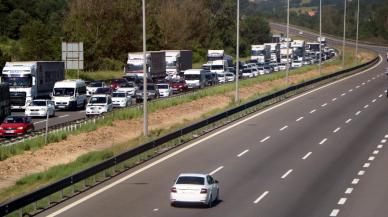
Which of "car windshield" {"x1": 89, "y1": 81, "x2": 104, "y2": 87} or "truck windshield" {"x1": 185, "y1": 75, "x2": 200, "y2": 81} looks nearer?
"car windshield" {"x1": 89, "y1": 81, "x2": 104, "y2": 87}

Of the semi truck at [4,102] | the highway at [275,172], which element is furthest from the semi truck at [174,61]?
the semi truck at [4,102]

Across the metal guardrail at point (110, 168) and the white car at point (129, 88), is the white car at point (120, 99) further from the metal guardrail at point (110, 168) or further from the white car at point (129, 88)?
the metal guardrail at point (110, 168)

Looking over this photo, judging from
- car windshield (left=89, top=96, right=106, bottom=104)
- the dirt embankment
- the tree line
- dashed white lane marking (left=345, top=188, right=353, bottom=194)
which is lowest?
the dirt embankment

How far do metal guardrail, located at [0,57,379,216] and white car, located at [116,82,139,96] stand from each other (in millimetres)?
18457

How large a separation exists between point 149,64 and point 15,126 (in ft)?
137

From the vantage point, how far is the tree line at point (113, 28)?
107625mm

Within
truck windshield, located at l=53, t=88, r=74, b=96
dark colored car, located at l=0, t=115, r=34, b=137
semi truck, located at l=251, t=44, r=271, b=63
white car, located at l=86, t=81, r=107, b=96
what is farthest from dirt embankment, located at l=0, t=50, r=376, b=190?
semi truck, located at l=251, t=44, r=271, b=63

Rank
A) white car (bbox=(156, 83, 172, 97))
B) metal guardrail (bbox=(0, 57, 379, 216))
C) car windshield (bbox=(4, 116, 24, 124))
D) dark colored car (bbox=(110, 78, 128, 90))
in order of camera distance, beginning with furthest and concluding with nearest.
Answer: dark colored car (bbox=(110, 78, 128, 90))
white car (bbox=(156, 83, 172, 97))
car windshield (bbox=(4, 116, 24, 124))
metal guardrail (bbox=(0, 57, 379, 216))

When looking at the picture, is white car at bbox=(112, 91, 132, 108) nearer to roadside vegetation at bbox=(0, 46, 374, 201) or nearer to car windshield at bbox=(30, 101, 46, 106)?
roadside vegetation at bbox=(0, 46, 374, 201)

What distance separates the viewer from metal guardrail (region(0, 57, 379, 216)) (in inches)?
1018

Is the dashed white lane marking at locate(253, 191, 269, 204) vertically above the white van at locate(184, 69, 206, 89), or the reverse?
the white van at locate(184, 69, 206, 89)

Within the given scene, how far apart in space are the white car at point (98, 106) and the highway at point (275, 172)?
11.5 metres

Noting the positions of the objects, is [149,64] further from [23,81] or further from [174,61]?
[23,81]

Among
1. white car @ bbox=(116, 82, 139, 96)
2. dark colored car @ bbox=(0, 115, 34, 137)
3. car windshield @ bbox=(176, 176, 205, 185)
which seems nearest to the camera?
car windshield @ bbox=(176, 176, 205, 185)
